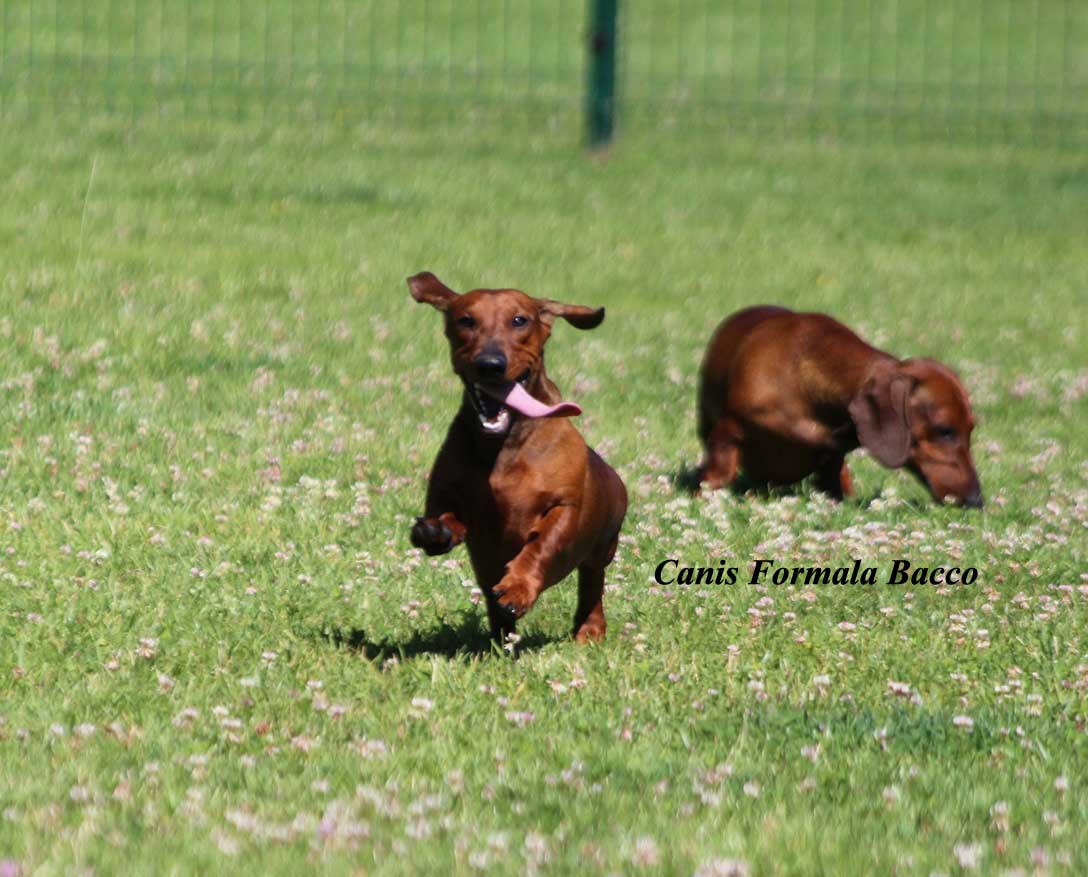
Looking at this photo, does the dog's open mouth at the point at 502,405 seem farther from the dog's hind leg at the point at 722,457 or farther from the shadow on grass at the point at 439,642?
the dog's hind leg at the point at 722,457

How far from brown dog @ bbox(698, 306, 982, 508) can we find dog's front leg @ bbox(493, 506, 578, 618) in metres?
3.09

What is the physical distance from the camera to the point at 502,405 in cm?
599

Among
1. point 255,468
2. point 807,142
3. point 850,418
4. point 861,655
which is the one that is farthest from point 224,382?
point 807,142

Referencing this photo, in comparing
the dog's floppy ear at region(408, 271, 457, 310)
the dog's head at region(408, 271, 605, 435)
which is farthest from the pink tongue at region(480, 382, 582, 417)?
the dog's floppy ear at region(408, 271, 457, 310)

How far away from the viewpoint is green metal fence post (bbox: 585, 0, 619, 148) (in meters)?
18.2

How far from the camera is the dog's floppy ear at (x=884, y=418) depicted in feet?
28.9

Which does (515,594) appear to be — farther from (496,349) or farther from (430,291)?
(430,291)

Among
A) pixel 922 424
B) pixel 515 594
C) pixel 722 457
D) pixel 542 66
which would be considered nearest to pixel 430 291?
pixel 515 594

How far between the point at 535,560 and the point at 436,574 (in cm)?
145

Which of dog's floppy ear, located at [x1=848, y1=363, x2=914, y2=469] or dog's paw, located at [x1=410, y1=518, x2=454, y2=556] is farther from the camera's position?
dog's floppy ear, located at [x1=848, y1=363, x2=914, y2=469]

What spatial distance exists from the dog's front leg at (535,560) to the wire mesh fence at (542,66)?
40.9 ft

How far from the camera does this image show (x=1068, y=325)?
46.5 ft

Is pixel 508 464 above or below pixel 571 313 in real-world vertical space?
below

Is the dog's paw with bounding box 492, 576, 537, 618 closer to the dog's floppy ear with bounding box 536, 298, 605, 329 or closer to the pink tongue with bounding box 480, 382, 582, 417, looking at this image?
the pink tongue with bounding box 480, 382, 582, 417
